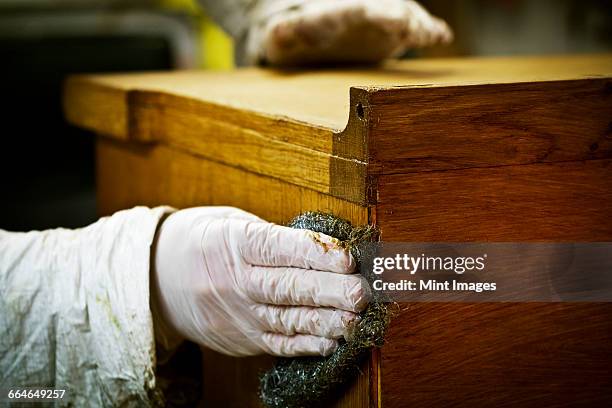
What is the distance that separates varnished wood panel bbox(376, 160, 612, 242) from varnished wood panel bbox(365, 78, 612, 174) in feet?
0.04

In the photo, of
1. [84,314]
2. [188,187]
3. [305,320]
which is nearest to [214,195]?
[188,187]

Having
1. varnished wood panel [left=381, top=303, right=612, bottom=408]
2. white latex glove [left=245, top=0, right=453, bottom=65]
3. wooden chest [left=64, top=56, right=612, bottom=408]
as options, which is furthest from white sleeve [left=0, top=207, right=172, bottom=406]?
white latex glove [left=245, top=0, right=453, bottom=65]

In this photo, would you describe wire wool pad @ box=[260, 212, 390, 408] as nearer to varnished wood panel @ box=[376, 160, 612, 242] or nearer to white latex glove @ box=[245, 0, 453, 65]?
varnished wood panel @ box=[376, 160, 612, 242]

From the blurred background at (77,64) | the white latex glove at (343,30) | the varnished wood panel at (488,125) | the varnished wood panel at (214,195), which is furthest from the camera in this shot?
the blurred background at (77,64)

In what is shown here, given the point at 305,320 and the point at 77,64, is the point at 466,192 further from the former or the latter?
the point at 77,64

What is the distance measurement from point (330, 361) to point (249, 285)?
0.33 feet

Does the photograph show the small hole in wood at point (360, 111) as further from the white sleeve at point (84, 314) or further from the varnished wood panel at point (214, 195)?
the white sleeve at point (84, 314)

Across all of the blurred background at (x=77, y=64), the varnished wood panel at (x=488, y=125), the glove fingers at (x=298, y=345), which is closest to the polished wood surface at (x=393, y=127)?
the varnished wood panel at (x=488, y=125)

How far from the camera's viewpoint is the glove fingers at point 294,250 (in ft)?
2.36

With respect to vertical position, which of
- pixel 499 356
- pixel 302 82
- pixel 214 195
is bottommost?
pixel 499 356

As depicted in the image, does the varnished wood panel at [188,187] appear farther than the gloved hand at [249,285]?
Yes

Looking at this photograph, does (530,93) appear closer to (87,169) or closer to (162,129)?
(162,129)

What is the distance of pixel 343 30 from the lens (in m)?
1.22

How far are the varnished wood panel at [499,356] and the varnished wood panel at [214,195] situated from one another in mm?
43
